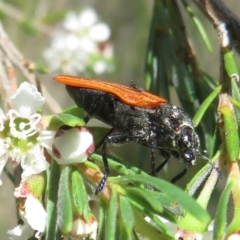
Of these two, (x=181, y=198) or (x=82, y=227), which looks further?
(x=82, y=227)

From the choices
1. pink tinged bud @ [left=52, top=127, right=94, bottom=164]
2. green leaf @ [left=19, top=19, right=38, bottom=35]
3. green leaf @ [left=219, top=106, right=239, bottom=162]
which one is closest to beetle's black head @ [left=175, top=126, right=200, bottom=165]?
green leaf @ [left=219, top=106, right=239, bottom=162]

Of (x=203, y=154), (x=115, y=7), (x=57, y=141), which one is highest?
(x=57, y=141)

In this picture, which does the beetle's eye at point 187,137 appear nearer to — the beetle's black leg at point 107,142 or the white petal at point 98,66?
the beetle's black leg at point 107,142

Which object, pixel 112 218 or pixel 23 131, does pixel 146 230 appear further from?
pixel 23 131

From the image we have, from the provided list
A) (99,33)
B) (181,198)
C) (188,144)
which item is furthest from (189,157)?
(99,33)

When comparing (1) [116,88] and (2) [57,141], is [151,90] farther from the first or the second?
(2) [57,141]

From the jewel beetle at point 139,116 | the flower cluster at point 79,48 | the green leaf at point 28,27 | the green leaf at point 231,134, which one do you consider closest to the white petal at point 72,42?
the flower cluster at point 79,48

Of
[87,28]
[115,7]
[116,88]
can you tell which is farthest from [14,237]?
[115,7]
